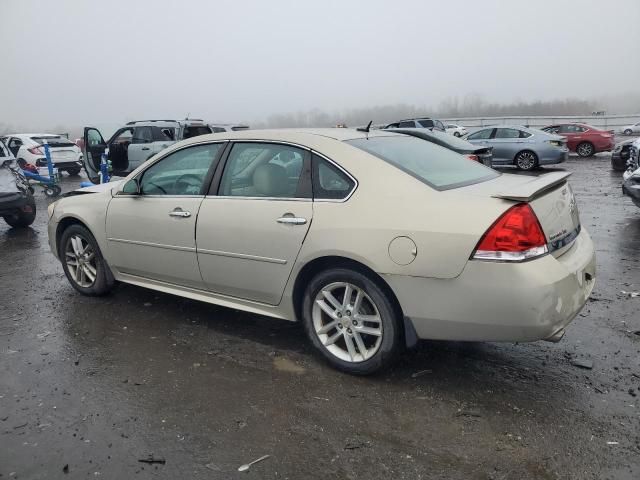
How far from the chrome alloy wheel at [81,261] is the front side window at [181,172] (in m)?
0.89

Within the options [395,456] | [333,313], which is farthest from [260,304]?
[395,456]

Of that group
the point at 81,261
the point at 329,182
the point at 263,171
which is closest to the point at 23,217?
the point at 81,261

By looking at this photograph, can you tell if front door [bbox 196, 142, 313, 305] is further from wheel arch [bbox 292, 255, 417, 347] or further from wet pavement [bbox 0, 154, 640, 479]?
wet pavement [bbox 0, 154, 640, 479]

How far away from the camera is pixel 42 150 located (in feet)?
55.1

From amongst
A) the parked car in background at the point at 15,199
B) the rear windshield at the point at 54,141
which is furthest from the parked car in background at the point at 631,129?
the parked car in background at the point at 15,199

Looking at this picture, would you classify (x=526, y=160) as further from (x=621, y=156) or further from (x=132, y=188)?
(x=132, y=188)

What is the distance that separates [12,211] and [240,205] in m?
7.14

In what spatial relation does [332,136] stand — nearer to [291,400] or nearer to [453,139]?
[291,400]

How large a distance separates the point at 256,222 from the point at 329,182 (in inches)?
23.4

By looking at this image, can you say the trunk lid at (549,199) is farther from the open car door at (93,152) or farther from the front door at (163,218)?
the open car door at (93,152)

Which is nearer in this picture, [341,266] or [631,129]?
[341,266]

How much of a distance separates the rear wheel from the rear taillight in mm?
15172

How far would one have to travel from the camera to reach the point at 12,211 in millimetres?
9102

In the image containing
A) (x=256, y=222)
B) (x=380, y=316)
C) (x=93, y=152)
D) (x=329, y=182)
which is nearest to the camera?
(x=380, y=316)
